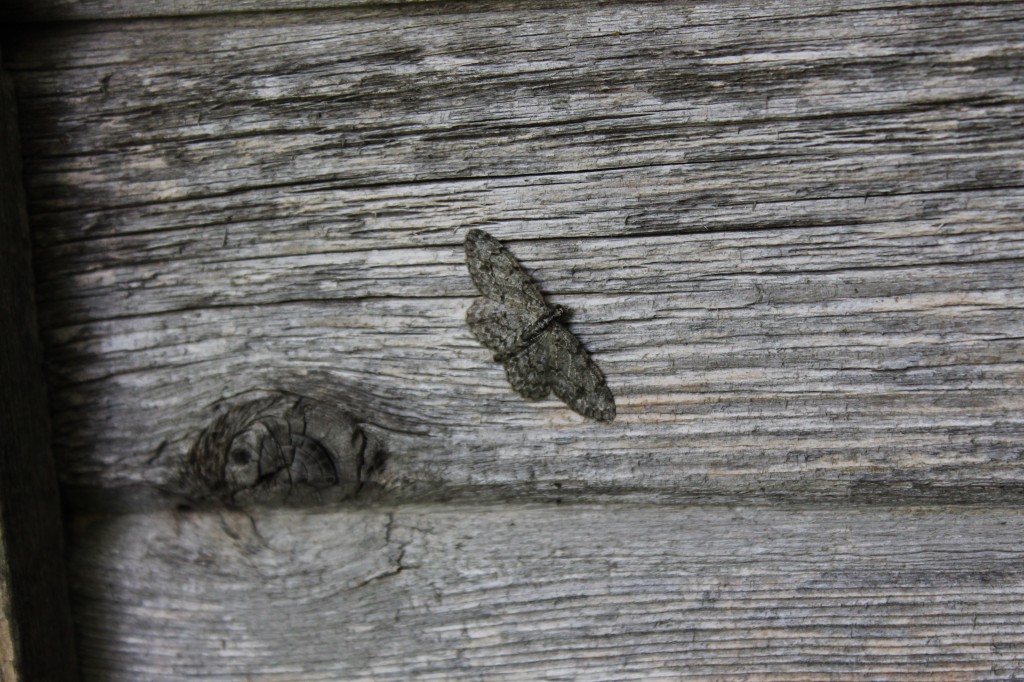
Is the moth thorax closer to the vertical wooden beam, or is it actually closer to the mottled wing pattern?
the mottled wing pattern

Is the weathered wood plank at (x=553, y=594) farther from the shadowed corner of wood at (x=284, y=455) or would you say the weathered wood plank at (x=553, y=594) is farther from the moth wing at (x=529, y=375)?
the moth wing at (x=529, y=375)

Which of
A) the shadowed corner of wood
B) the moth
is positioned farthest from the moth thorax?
the shadowed corner of wood

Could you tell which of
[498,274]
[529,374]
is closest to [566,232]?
[498,274]

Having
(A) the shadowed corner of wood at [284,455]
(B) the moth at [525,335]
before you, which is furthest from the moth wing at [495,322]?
(A) the shadowed corner of wood at [284,455]

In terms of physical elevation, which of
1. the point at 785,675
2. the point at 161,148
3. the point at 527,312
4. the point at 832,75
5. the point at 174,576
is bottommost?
the point at 785,675

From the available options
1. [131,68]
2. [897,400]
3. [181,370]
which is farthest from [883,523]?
[131,68]

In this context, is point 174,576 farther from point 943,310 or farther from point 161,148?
point 943,310
